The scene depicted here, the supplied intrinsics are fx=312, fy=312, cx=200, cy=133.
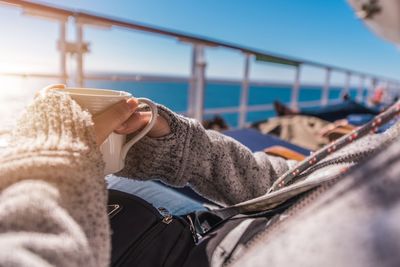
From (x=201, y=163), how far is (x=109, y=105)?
0.22 meters

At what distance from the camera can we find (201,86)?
1.92 m

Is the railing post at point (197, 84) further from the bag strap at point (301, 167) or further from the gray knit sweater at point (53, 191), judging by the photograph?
the gray knit sweater at point (53, 191)

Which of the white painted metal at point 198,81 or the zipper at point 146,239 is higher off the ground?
the white painted metal at point 198,81

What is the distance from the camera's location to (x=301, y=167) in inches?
18.2

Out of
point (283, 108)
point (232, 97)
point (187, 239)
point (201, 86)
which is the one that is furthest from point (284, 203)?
point (232, 97)

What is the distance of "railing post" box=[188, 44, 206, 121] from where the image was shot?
6.07ft

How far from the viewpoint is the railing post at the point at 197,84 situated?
1.85 m

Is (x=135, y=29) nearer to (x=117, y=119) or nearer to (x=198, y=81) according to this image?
(x=198, y=81)

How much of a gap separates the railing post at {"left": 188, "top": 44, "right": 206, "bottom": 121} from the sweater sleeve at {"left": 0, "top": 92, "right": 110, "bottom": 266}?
1558 millimetres

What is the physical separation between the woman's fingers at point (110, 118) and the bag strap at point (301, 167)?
0.21 m

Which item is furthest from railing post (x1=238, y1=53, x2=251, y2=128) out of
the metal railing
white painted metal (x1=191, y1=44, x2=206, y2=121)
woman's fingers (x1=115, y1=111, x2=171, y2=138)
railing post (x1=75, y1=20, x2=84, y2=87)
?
woman's fingers (x1=115, y1=111, x2=171, y2=138)

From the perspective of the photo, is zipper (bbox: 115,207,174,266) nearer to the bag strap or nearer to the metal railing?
the bag strap

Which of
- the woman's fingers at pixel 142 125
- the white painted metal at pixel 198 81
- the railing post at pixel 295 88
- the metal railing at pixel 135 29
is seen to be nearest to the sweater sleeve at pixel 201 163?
the woman's fingers at pixel 142 125

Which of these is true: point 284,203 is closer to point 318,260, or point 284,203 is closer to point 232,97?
point 318,260
